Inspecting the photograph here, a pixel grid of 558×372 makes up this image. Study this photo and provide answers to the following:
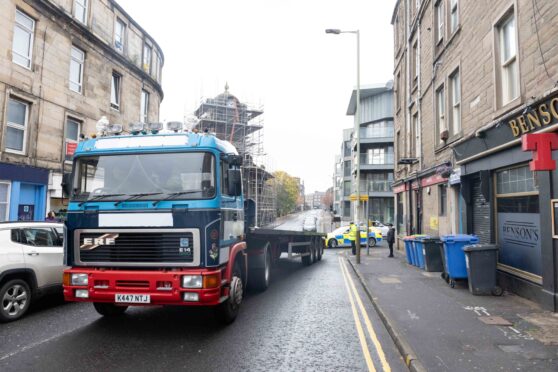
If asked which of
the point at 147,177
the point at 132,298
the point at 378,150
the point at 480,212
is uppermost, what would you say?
the point at 378,150

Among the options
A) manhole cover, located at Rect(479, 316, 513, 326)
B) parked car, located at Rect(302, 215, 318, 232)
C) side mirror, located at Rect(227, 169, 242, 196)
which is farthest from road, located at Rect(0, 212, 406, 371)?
parked car, located at Rect(302, 215, 318, 232)

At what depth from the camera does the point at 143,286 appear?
17.5 ft

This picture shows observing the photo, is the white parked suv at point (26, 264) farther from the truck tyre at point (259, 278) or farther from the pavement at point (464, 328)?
the pavement at point (464, 328)

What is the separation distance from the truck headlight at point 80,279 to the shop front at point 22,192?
9.49m

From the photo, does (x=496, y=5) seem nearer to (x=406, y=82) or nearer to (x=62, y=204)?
(x=406, y=82)

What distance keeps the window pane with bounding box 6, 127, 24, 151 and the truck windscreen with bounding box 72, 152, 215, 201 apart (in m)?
9.78

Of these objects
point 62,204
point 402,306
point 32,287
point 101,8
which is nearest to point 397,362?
point 402,306

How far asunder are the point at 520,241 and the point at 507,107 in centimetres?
299

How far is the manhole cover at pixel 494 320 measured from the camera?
20.1 ft

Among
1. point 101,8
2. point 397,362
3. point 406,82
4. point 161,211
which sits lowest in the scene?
point 397,362

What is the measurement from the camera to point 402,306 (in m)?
7.37

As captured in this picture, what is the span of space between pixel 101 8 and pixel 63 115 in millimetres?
6139

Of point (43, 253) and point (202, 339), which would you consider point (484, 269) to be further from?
point (43, 253)

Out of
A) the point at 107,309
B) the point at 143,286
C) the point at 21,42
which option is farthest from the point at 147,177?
the point at 21,42
